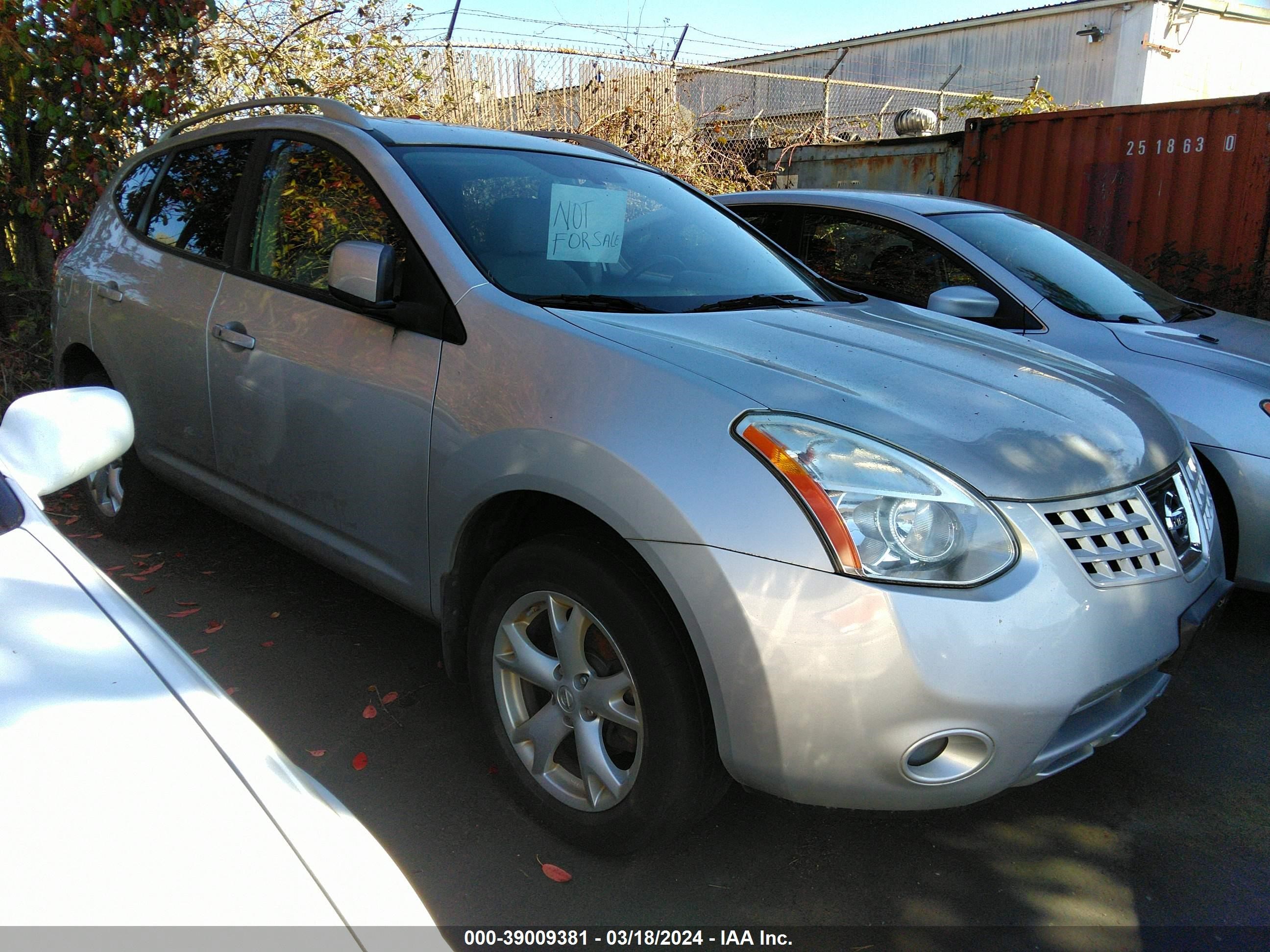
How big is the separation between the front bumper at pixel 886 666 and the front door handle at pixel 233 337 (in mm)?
1817

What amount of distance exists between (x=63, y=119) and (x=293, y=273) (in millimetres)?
4059

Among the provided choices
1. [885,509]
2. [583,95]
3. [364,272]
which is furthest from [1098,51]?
[885,509]

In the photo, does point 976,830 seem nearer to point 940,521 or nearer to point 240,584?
point 940,521

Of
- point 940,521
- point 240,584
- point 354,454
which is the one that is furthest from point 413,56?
point 940,521

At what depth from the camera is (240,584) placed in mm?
4055

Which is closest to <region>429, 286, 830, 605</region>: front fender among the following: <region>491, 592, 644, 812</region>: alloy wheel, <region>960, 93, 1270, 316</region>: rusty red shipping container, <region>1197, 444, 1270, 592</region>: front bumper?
<region>491, 592, 644, 812</region>: alloy wheel

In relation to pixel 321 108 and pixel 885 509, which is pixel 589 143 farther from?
pixel 885 509

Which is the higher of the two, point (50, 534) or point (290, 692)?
point (50, 534)

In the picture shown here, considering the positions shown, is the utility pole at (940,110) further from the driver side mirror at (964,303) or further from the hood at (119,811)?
the hood at (119,811)

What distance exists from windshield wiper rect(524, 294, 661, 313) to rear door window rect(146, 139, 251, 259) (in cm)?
154

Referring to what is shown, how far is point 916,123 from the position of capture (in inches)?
488

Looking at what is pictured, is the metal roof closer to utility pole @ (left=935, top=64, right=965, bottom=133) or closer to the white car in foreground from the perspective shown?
utility pole @ (left=935, top=64, right=965, bottom=133)

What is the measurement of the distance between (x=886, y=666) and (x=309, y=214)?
240cm

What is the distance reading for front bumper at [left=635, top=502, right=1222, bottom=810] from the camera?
6.24 feet
